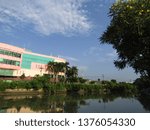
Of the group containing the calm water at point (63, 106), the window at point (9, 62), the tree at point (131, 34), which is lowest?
the calm water at point (63, 106)

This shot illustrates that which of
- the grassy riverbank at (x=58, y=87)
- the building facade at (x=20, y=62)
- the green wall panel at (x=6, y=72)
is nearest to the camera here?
the grassy riverbank at (x=58, y=87)

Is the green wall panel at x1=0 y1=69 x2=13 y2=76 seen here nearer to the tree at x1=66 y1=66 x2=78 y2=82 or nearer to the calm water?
the calm water

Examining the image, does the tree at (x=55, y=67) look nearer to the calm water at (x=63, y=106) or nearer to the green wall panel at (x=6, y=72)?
the green wall panel at (x=6, y=72)

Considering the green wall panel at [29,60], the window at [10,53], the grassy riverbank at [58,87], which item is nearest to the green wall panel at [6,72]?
the window at [10,53]

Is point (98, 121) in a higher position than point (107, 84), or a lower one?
lower

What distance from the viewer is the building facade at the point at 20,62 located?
61150mm

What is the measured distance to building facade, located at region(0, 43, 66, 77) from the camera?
201 feet

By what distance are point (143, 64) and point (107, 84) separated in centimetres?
7136

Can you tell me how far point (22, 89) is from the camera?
187 feet

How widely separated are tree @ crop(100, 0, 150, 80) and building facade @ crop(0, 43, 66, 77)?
45010 millimetres

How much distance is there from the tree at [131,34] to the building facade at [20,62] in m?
45.0

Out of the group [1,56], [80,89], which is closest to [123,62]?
[1,56]

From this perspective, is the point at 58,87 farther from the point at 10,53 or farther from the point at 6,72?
the point at 10,53

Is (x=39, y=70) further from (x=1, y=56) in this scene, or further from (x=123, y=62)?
(x=123, y=62)
